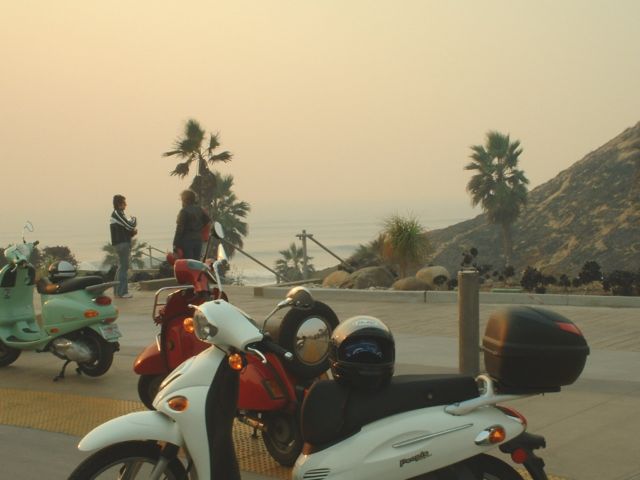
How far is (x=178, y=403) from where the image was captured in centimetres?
380

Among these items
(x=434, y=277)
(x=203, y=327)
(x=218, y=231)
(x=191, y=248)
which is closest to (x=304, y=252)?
(x=434, y=277)

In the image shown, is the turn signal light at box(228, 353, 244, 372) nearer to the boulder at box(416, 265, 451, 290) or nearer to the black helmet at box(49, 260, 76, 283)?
the black helmet at box(49, 260, 76, 283)

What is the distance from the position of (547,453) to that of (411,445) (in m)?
2.21

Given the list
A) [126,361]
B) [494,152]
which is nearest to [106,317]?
[126,361]

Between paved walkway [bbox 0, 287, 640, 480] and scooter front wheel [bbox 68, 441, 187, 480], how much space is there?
5.22 ft

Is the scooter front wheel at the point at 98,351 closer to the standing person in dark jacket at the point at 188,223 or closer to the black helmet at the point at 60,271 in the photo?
the black helmet at the point at 60,271

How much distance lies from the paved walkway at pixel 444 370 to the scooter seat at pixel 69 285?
2.59ft

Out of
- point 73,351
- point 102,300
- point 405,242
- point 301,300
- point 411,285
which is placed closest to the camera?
point 301,300

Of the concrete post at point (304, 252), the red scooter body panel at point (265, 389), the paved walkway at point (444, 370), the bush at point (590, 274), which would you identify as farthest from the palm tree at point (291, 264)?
the red scooter body panel at point (265, 389)

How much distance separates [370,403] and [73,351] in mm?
5132

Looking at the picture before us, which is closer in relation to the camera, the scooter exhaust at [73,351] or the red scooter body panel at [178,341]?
the red scooter body panel at [178,341]

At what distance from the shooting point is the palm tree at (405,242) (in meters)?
16.3

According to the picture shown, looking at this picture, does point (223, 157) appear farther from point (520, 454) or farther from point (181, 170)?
point (520, 454)

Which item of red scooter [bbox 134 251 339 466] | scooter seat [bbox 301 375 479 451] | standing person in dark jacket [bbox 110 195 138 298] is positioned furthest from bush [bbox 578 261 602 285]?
scooter seat [bbox 301 375 479 451]
